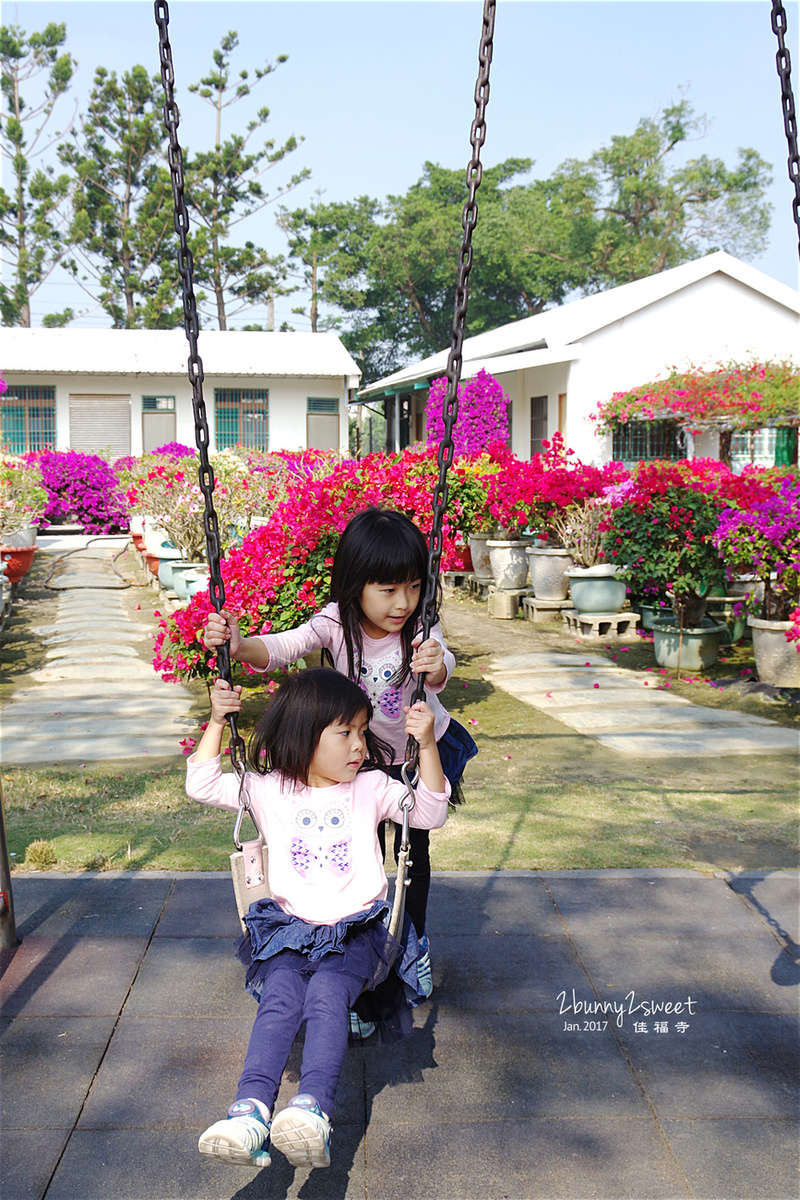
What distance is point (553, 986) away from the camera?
2559 millimetres

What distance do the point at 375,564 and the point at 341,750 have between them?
0.45 metres

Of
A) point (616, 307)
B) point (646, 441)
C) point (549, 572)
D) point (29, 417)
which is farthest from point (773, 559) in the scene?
point (29, 417)

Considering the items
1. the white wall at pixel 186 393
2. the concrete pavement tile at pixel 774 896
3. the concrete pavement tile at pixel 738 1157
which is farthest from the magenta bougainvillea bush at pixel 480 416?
the concrete pavement tile at pixel 738 1157

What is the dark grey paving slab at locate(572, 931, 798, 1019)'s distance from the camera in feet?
8.21

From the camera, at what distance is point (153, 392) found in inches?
779

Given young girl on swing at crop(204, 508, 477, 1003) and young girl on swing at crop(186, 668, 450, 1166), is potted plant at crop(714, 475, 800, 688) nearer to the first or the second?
young girl on swing at crop(204, 508, 477, 1003)

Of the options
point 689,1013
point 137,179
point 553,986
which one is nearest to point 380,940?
point 553,986

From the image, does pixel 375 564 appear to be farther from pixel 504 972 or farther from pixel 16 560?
pixel 16 560

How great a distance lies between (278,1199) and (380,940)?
50cm

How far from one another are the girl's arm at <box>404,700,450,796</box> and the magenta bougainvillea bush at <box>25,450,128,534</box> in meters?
15.5

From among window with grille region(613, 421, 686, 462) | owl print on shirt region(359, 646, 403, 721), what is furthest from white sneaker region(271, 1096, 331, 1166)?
window with grille region(613, 421, 686, 462)

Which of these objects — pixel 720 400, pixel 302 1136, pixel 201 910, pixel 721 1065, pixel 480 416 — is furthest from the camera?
pixel 480 416

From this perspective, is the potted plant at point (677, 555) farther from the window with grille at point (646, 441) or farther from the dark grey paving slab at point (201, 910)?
the window with grille at point (646, 441)

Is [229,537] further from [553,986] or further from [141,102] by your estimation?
[141,102]
